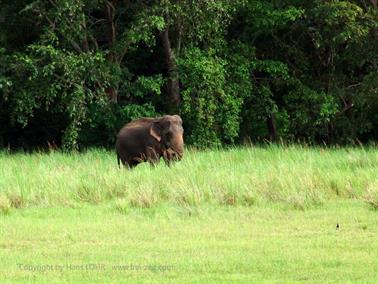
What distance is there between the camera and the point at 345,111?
103ft

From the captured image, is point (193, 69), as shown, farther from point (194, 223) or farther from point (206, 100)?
point (194, 223)

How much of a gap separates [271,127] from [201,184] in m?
17.9

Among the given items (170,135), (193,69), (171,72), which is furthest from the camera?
(171,72)

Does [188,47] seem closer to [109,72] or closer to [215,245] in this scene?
[109,72]

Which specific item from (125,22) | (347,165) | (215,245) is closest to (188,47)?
(125,22)

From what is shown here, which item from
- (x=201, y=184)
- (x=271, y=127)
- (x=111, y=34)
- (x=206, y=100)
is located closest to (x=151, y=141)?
(x=201, y=184)

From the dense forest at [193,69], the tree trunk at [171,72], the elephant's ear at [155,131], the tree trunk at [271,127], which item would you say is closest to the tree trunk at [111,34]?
the dense forest at [193,69]

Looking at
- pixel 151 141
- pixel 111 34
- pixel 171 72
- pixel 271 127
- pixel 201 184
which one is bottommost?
pixel 271 127

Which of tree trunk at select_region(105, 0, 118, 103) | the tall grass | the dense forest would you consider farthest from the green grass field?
tree trunk at select_region(105, 0, 118, 103)

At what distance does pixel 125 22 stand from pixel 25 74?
13.9 feet

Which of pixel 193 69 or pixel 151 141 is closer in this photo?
pixel 151 141

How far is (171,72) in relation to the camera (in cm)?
2833

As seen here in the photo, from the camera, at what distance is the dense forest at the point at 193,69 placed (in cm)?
2645

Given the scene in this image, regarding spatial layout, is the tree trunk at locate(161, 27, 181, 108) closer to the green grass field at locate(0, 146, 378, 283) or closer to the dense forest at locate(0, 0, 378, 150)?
the dense forest at locate(0, 0, 378, 150)
